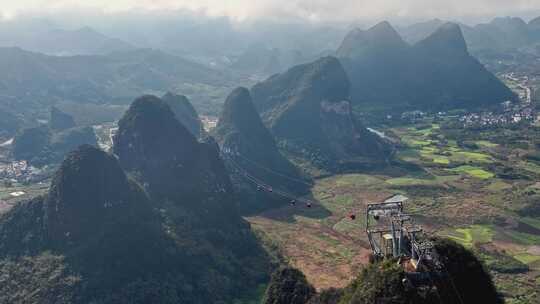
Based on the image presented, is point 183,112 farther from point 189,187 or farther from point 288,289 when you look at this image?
point 288,289

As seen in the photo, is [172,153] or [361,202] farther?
[361,202]

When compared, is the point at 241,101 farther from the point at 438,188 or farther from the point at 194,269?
the point at 194,269

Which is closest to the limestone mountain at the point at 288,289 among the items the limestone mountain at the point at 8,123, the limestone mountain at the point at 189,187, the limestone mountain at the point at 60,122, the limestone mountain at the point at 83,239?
the limestone mountain at the point at 189,187

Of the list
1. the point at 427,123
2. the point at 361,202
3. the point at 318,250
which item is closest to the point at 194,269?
the point at 318,250

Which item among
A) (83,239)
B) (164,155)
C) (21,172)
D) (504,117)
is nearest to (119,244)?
(83,239)

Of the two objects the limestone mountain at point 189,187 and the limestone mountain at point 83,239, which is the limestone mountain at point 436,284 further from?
the limestone mountain at point 83,239

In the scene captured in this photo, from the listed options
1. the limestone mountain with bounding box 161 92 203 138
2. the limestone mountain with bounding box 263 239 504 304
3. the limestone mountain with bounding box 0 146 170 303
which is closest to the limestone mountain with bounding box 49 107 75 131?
the limestone mountain with bounding box 161 92 203 138

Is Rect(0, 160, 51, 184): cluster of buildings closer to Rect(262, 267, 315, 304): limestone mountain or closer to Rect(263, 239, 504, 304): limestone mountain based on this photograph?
Rect(262, 267, 315, 304): limestone mountain
